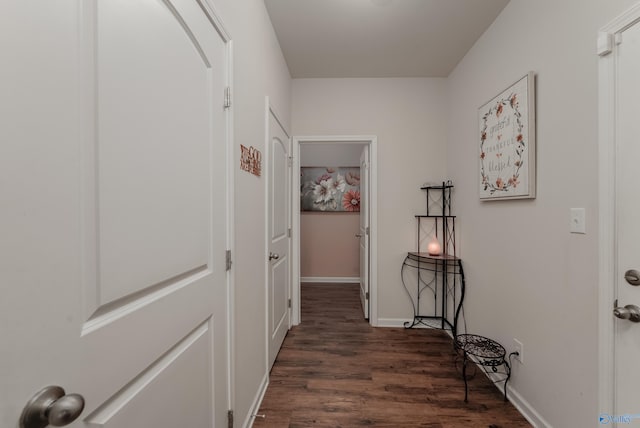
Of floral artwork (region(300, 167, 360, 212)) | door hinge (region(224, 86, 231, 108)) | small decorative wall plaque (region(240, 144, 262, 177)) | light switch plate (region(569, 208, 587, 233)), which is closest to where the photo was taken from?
door hinge (region(224, 86, 231, 108))

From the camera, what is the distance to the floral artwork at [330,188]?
4.71 m

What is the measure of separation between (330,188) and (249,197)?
323 centimetres

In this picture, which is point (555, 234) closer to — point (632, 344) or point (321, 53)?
point (632, 344)

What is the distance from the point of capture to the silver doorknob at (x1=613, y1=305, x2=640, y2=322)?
1.10 meters

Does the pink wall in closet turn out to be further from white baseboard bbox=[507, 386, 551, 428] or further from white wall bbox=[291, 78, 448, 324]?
white baseboard bbox=[507, 386, 551, 428]

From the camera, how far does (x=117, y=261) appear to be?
65 cm

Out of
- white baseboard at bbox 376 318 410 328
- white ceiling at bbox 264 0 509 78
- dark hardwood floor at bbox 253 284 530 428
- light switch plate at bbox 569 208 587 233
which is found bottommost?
dark hardwood floor at bbox 253 284 530 428

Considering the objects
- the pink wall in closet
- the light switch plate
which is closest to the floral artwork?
the pink wall in closet

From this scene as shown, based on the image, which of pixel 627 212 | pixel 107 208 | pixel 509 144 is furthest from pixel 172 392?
pixel 509 144

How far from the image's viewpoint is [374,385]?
77.0 inches

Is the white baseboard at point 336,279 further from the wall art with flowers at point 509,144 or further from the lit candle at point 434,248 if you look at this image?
the wall art with flowers at point 509,144

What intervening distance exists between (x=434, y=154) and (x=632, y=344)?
2.17 metres

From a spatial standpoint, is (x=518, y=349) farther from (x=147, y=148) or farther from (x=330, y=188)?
(x=330, y=188)

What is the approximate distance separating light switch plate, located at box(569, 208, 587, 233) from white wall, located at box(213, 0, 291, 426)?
1.72m
